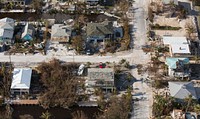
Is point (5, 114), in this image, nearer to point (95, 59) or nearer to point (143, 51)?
point (95, 59)

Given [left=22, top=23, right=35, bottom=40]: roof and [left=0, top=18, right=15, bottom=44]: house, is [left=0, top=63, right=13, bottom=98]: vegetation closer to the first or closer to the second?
[left=0, top=18, right=15, bottom=44]: house

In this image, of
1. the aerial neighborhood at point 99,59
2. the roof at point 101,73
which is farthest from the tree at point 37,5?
the roof at point 101,73

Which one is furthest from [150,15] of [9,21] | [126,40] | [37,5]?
[9,21]

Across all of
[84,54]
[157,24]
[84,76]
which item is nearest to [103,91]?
[84,76]

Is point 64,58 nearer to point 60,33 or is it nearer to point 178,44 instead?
point 60,33

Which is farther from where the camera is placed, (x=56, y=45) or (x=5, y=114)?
(x=56, y=45)

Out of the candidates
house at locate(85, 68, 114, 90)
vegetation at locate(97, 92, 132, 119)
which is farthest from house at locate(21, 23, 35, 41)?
vegetation at locate(97, 92, 132, 119)
